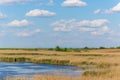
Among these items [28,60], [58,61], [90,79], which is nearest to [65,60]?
[58,61]

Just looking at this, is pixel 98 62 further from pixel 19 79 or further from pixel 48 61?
pixel 19 79

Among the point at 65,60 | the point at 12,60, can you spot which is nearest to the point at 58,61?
the point at 65,60

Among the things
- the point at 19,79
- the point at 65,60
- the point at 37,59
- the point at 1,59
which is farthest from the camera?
the point at 1,59

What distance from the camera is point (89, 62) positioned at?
46.8 meters

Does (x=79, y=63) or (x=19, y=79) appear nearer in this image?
(x=19, y=79)

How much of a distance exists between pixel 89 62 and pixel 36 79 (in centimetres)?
2664

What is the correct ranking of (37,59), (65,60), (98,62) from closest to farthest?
1. (98,62)
2. (65,60)
3. (37,59)

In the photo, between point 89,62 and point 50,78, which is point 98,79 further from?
point 89,62

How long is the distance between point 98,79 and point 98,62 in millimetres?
24585

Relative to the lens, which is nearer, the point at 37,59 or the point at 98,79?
the point at 98,79

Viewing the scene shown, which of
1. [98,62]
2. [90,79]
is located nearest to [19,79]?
[90,79]

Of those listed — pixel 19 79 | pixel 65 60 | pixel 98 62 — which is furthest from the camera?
pixel 65 60

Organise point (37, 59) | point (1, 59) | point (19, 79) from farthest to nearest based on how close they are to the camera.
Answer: point (1, 59) → point (37, 59) → point (19, 79)

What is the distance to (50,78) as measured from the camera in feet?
68.4
